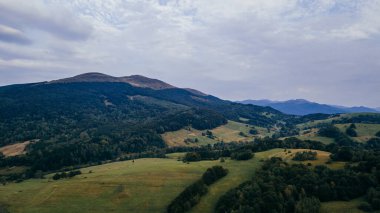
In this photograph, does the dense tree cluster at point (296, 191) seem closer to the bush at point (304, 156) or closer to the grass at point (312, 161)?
the grass at point (312, 161)

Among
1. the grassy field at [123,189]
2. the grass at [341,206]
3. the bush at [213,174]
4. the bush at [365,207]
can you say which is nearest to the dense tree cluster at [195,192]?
the bush at [213,174]

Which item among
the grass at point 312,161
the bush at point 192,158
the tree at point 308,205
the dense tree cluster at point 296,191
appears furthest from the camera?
the bush at point 192,158

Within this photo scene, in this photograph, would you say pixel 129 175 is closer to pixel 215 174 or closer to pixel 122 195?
pixel 122 195

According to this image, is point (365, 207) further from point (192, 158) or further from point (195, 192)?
point (192, 158)

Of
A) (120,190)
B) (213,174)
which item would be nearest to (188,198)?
(213,174)

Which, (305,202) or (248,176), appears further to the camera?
(248,176)

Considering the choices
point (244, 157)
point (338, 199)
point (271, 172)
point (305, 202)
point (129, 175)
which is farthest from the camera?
point (244, 157)

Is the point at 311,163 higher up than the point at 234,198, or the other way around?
the point at 311,163

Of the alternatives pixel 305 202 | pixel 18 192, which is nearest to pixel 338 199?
pixel 305 202
